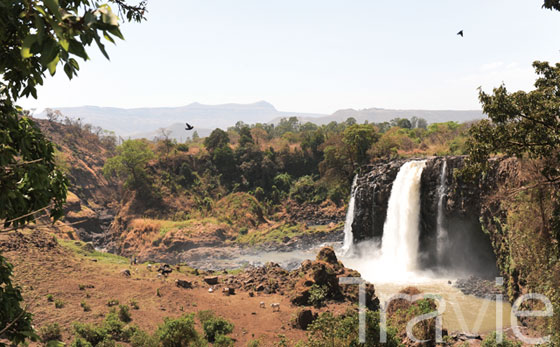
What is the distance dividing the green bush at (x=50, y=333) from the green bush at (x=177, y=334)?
12.7 ft

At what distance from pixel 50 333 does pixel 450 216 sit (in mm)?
21525

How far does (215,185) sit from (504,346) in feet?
135

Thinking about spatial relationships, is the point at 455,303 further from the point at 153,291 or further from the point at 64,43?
the point at 64,43

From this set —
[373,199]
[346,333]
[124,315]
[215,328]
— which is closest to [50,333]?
[124,315]

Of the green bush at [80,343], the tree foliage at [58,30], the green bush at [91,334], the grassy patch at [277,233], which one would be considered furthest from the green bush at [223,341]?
the grassy patch at [277,233]

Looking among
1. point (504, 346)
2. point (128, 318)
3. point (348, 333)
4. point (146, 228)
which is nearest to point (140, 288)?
point (128, 318)

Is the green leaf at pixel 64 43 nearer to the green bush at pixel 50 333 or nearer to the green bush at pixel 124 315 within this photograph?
the green bush at pixel 50 333

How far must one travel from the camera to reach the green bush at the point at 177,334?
428 inches

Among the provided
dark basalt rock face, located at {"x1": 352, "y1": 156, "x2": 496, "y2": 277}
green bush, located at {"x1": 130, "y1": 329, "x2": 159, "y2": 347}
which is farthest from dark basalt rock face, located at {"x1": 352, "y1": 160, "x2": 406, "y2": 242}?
green bush, located at {"x1": 130, "y1": 329, "x2": 159, "y2": 347}

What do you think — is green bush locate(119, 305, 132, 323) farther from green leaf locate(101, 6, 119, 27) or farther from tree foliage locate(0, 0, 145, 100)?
green leaf locate(101, 6, 119, 27)

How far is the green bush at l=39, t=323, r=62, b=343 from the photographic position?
11938 mm

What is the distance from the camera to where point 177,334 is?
1098 centimetres

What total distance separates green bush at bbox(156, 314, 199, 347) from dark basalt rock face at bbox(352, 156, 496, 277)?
15385 millimetres

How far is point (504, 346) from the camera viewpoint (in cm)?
1034
